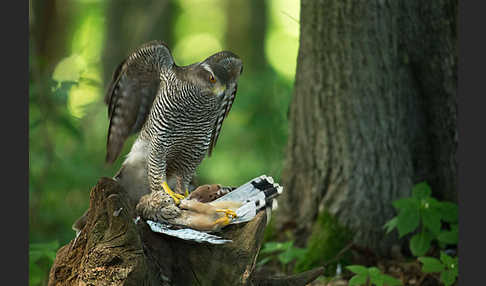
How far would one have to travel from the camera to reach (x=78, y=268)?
8.24 feet

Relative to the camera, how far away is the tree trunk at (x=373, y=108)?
3.98 meters

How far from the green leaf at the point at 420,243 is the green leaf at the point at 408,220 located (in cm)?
25

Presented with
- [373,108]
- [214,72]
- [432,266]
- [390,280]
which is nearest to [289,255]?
[390,280]

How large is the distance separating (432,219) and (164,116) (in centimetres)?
223

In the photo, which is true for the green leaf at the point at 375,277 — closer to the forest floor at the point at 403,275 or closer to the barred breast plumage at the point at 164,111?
the forest floor at the point at 403,275

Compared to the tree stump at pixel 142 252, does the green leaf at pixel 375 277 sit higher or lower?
lower

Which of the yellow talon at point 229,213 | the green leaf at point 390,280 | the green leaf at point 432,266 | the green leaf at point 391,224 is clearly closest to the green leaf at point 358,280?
the green leaf at point 390,280

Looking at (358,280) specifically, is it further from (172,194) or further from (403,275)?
(172,194)

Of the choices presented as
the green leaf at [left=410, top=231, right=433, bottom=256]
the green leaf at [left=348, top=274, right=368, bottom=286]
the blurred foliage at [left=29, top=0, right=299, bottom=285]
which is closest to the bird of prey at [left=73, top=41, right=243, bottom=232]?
the blurred foliage at [left=29, top=0, right=299, bottom=285]

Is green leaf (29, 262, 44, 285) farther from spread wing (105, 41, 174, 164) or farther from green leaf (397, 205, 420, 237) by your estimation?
green leaf (397, 205, 420, 237)

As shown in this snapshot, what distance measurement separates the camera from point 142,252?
2.39m

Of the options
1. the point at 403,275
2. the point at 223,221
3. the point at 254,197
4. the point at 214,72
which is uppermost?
the point at 214,72

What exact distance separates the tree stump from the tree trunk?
1677mm

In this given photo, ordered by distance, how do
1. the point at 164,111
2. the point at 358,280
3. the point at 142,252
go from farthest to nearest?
the point at 358,280, the point at 164,111, the point at 142,252
